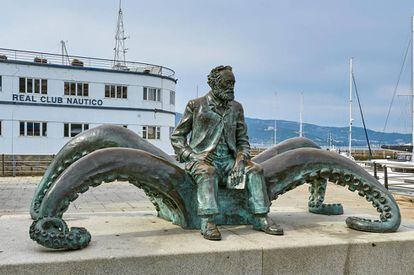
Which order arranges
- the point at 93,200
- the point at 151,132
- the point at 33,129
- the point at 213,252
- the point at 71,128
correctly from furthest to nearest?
the point at 151,132 → the point at 71,128 → the point at 33,129 → the point at 93,200 → the point at 213,252

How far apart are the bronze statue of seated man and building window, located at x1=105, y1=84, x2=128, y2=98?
90.3 ft

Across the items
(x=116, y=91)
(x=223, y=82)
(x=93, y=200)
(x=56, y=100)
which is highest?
(x=116, y=91)

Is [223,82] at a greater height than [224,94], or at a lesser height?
greater

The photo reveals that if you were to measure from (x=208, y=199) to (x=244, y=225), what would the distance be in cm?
83

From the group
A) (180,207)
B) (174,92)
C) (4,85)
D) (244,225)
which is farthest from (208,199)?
(174,92)

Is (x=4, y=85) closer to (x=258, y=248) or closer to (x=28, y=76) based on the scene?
(x=28, y=76)

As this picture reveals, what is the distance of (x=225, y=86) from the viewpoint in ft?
17.1

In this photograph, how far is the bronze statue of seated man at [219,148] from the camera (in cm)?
497

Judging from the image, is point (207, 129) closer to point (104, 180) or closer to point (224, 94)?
point (224, 94)

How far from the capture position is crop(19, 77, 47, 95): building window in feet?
98.3

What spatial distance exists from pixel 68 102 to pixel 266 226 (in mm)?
27949

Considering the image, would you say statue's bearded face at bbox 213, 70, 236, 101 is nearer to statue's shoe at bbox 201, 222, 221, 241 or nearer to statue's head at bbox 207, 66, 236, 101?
statue's head at bbox 207, 66, 236, 101

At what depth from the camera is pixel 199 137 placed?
5363 mm

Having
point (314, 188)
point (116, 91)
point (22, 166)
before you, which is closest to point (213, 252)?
point (314, 188)
